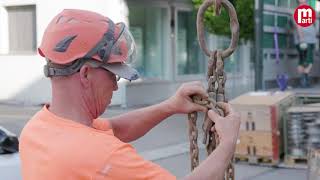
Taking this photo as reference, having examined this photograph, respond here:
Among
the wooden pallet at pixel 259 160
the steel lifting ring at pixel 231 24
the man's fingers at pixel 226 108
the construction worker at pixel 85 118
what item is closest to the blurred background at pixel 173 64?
the wooden pallet at pixel 259 160

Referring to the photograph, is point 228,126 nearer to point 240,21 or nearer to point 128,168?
point 128,168

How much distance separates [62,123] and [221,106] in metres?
0.57

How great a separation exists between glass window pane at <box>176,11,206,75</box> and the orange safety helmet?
1484 centimetres

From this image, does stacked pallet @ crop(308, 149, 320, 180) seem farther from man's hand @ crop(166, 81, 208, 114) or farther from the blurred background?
the blurred background

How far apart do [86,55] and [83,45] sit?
0.11 ft

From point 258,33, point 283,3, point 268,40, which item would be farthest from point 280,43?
point 258,33

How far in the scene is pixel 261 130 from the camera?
8.26 meters

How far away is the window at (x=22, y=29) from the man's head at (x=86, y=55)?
13646 mm

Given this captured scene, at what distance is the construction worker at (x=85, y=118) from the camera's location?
1.89 meters

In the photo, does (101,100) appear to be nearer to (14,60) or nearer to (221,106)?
(221,106)

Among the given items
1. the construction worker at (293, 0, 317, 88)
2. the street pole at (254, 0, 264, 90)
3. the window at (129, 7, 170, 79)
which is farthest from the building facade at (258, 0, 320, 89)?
the street pole at (254, 0, 264, 90)

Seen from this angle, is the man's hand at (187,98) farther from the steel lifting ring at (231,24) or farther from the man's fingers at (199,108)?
the steel lifting ring at (231,24)

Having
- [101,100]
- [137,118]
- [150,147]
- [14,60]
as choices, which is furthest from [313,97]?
[14,60]

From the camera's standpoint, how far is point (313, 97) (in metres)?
9.23
